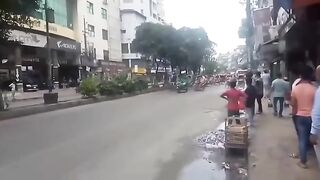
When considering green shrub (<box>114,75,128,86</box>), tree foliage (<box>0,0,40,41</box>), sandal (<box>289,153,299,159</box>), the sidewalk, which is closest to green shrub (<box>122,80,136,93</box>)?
green shrub (<box>114,75,128,86</box>)

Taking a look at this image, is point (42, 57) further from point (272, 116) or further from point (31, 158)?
point (31, 158)

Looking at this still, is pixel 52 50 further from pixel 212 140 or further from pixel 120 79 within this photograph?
pixel 212 140

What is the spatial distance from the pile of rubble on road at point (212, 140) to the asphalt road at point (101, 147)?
0.35 meters

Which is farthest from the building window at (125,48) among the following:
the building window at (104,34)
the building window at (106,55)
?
the building window at (106,55)

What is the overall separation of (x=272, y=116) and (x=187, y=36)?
4553cm

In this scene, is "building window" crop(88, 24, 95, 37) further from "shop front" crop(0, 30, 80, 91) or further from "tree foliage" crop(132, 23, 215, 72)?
"shop front" crop(0, 30, 80, 91)

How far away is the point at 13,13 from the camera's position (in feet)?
69.1

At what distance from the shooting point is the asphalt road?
825 cm

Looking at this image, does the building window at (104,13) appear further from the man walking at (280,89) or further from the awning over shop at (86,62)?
the man walking at (280,89)

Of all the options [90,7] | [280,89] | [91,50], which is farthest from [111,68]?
[280,89]

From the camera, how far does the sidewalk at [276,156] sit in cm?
763

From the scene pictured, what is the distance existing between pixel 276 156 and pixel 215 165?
1.26 m

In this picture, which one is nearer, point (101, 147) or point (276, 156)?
point (276, 156)

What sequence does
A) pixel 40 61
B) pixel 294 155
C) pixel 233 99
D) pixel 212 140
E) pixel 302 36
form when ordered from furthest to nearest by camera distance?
pixel 40 61 → pixel 302 36 → pixel 212 140 → pixel 233 99 → pixel 294 155
